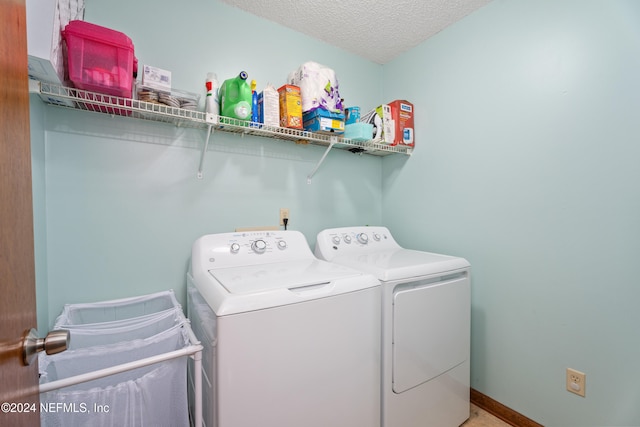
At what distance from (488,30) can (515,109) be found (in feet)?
1.83

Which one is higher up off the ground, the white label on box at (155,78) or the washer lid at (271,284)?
the white label on box at (155,78)

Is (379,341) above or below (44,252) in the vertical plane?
below

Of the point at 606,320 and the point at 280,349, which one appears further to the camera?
the point at 606,320

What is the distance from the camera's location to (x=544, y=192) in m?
1.52

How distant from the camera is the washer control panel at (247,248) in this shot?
4.73 ft

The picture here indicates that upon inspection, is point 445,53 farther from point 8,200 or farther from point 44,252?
point 44,252

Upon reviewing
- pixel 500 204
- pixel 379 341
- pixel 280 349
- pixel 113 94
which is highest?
pixel 113 94

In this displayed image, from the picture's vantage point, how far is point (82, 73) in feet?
3.67

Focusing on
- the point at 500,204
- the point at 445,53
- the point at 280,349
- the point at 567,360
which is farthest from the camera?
the point at 445,53

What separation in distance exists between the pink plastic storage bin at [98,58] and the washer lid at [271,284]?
0.90 meters

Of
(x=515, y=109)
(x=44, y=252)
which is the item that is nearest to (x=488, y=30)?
(x=515, y=109)

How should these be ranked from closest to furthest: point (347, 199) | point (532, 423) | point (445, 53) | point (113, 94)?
point (113, 94) < point (532, 423) < point (445, 53) < point (347, 199)

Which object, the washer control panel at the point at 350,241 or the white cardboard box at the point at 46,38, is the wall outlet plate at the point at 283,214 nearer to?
the washer control panel at the point at 350,241

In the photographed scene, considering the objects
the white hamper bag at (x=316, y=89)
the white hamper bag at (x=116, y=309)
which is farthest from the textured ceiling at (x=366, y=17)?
the white hamper bag at (x=116, y=309)
